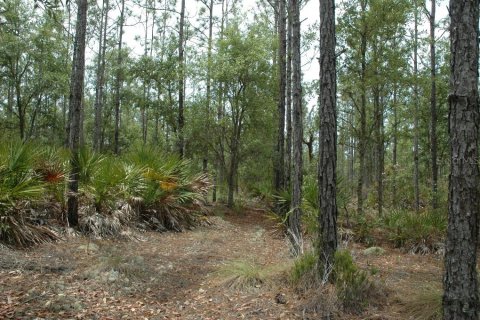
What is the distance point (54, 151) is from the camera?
8.52 meters

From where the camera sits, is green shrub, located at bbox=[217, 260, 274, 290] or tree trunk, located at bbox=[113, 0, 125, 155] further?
tree trunk, located at bbox=[113, 0, 125, 155]

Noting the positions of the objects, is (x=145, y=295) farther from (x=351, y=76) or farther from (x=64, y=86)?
(x=64, y=86)

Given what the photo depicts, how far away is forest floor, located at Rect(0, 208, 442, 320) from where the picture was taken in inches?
177

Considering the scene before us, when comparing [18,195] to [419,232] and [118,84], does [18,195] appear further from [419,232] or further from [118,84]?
[118,84]

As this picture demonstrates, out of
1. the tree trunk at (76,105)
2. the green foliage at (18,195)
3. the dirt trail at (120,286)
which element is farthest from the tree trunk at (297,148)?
the green foliage at (18,195)

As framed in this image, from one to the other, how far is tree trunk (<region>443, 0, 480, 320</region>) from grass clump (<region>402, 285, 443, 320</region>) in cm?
104

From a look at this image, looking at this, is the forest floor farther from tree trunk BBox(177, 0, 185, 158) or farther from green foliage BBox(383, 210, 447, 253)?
tree trunk BBox(177, 0, 185, 158)

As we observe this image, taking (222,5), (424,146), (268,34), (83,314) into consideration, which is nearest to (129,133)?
(222,5)

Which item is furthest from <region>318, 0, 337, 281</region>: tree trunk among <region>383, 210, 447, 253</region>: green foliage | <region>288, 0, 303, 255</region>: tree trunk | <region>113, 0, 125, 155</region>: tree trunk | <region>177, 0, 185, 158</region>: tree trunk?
<region>113, 0, 125, 155</region>: tree trunk

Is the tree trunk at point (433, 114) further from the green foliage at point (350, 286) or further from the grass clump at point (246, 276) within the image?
the grass clump at point (246, 276)

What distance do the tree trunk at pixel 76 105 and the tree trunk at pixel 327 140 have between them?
464 centimetres

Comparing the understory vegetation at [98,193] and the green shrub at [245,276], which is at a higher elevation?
the understory vegetation at [98,193]

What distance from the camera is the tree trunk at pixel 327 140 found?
16.8 feet

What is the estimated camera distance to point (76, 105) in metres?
7.32
